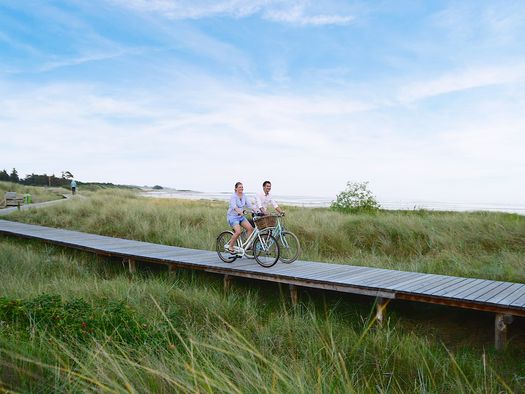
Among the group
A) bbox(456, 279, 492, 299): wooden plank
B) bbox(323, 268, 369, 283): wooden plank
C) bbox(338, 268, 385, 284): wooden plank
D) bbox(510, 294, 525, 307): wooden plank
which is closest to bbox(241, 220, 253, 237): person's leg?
bbox(323, 268, 369, 283): wooden plank

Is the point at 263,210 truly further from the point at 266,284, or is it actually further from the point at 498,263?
the point at 498,263

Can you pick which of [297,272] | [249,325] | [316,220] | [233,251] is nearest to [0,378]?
[249,325]

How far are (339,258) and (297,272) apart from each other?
2573mm

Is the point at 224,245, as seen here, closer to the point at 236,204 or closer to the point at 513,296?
the point at 236,204

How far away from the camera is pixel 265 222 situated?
7859 mm

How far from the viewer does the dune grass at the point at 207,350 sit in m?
2.93

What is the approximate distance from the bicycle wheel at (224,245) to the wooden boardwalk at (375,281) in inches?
4.6

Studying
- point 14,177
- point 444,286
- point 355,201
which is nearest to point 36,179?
point 14,177

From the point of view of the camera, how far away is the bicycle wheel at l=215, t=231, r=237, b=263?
8.26 meters

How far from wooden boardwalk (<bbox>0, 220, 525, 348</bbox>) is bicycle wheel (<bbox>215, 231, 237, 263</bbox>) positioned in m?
0.12

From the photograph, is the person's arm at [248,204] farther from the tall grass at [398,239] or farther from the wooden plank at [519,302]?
the wooden plank at [519,302]

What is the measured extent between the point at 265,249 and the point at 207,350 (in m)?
3.80

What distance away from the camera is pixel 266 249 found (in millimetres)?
7879

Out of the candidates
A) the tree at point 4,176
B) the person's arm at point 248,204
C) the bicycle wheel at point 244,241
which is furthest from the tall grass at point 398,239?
the tree at point 4,176
